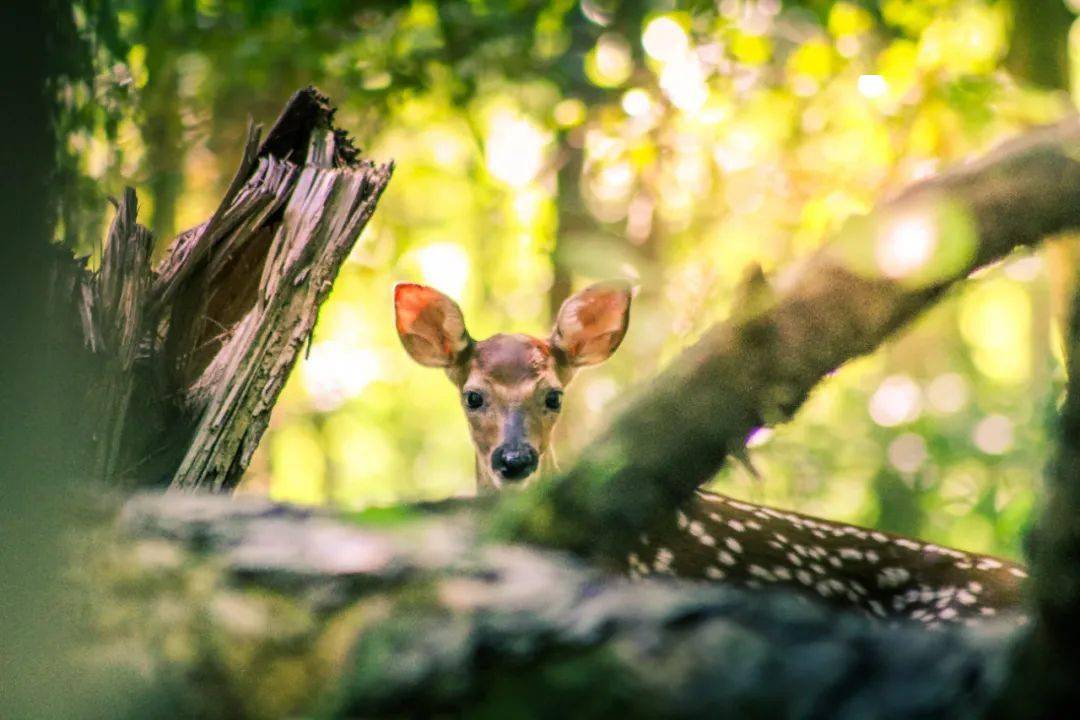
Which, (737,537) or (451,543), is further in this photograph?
(737,537)

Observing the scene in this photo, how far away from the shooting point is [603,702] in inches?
55.9

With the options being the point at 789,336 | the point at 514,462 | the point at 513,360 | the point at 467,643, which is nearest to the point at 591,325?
the point at 513,360

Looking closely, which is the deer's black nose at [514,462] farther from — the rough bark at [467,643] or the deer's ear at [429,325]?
the rough bark at [467,643]

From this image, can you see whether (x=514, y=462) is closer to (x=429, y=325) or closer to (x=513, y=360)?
(x=513, y=360)

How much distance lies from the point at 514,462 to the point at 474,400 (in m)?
0.57

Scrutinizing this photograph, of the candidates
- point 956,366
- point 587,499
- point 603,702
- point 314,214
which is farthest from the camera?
point 956,366

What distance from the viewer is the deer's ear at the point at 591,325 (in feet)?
17.9

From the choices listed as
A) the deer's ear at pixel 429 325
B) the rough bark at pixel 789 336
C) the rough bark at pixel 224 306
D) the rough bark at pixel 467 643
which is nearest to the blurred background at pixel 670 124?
the deer's ear at pixel 429 325

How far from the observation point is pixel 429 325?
18.2ft

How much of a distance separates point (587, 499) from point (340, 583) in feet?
1.97

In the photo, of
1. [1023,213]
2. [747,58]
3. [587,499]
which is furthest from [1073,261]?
[747,58]

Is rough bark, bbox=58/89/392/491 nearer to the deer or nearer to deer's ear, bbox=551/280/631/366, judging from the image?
the deer

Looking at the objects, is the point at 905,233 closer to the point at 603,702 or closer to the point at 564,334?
the point at 603,702

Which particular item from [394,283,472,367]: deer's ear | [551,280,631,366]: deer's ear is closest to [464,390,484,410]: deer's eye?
[394,283,472,367]: deer's ear
